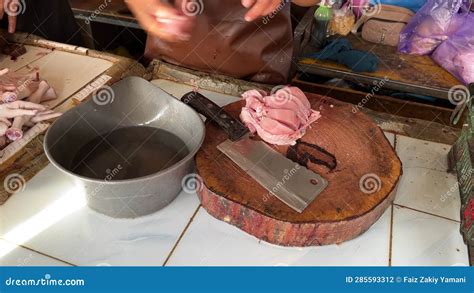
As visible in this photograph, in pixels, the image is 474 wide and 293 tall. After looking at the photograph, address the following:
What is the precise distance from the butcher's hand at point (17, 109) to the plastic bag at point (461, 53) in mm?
1839

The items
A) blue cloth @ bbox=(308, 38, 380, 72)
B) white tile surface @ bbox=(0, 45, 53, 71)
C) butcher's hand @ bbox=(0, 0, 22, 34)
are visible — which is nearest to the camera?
butcher's hand @ bbox=(0, 0, 22, 34)

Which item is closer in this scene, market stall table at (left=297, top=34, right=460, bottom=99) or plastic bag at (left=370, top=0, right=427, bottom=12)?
market stall table at (left=297, top=34, right=460, bottom=99)

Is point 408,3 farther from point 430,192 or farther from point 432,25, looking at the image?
point 430,192

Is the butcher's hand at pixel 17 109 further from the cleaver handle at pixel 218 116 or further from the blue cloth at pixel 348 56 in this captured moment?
the blue cloth at pixel 348 56

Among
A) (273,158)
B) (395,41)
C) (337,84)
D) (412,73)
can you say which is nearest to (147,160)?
(273,158)

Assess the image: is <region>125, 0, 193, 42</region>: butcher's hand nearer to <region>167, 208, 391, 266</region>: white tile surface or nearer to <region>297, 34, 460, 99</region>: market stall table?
<region>167, 208, 391, 266</region>: white tile surface

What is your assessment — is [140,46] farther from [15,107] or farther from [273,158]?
[273,158]

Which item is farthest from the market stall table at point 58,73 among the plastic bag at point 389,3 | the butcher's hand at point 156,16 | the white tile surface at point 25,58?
the plastic bag at point 389,3

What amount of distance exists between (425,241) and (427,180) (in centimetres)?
24

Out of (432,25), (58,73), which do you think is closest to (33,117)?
(58,73)

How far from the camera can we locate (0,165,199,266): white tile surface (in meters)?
0.97

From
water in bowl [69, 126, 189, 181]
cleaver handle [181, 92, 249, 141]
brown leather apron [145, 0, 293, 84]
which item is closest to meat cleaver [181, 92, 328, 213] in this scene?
cleaver handle [181, 92, 249, 141]

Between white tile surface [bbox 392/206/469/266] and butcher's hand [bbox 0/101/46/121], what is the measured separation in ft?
3.71

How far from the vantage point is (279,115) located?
113 centimetres
